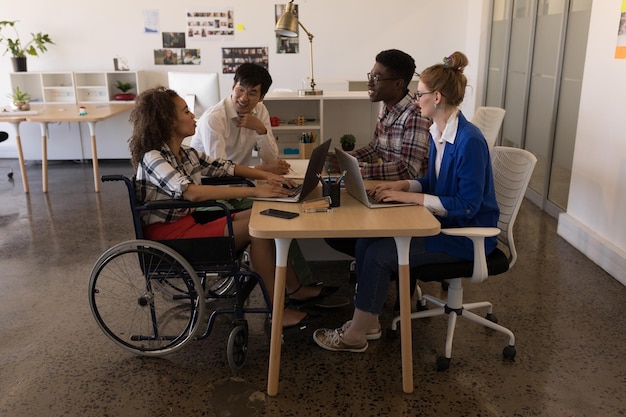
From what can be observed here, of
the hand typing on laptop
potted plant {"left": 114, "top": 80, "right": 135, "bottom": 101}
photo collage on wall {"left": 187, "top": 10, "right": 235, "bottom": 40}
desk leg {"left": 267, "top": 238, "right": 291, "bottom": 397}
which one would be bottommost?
desk leg {"left": 267, "top": 238, "right": 291, "bottom": 397}

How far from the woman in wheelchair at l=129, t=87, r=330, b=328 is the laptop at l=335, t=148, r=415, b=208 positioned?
0.88ft

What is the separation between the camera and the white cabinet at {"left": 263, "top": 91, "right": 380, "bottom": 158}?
13.6 ft

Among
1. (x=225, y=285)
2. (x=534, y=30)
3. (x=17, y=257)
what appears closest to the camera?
(x=225, y=285)

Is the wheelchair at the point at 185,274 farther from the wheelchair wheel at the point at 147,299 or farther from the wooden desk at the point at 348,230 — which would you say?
the wooden desk at the point at 348,230

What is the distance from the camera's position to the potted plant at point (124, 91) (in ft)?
22.4

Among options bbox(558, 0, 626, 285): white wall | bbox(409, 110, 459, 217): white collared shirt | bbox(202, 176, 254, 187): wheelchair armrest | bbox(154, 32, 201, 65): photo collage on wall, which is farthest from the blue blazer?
bbox(154, 32, 201, 65): photo collage on wall

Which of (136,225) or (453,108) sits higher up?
(453,108)

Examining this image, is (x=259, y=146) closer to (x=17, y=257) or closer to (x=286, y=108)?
(x=286, y=108)

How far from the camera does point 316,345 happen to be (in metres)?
2.60

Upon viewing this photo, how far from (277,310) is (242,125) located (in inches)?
53.7

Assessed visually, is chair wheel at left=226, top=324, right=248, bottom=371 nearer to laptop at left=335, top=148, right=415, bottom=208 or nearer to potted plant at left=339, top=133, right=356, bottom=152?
laptop at left=335, top=148, right=415, bottom=208

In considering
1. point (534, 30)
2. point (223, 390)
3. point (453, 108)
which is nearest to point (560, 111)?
point (534, 30)

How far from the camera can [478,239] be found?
7.16 feet

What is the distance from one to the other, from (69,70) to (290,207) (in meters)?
5.70
